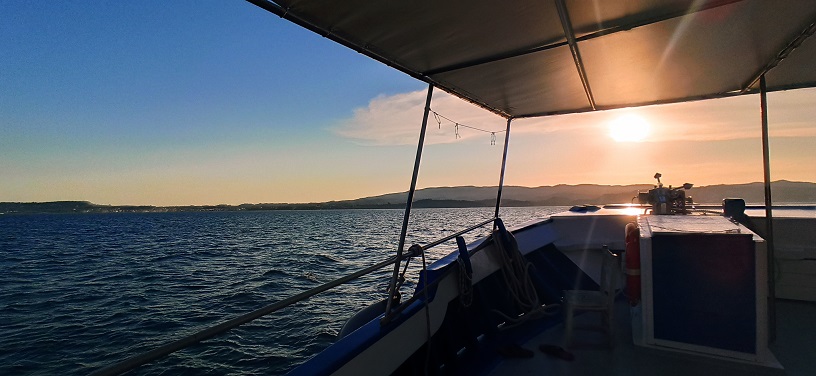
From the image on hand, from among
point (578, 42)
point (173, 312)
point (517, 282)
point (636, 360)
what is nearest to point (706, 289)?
point (636, 360)

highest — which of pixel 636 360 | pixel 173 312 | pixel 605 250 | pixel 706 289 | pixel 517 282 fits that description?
pixel 605 250

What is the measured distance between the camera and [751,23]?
2.52 m

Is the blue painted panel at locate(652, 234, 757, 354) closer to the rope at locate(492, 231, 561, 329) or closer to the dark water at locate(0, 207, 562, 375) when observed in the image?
the rope at locate(492, 231, 561, 329)

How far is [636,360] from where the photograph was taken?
3.06 meters

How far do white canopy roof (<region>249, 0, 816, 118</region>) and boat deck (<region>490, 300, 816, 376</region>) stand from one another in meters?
2.37

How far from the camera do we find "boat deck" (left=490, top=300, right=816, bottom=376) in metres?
2.85

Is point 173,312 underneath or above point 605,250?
underneath

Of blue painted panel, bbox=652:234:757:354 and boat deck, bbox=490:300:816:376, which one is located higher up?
blue painted panel, bbox=652:234:757:354

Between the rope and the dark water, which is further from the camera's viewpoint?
the dark water

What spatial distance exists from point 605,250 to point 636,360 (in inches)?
37.1

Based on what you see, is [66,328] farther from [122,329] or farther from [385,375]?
[385,375]

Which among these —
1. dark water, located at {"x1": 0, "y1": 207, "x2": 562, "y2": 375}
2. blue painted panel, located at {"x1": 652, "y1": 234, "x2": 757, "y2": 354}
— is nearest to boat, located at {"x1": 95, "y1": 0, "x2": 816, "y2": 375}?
blue painted panel, located at {"x1": 652, "y1": 234, "x2": 757, "y2": 354}

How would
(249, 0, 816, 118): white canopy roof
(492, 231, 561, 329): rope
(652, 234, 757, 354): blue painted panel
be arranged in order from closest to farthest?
1. (249, 0, 816, 118): white canopy roof
2. (652, 234, 757, 354): blue painted panel
3. (492, 231, 561, 329): rope

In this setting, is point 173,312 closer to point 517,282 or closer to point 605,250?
point 517,282
